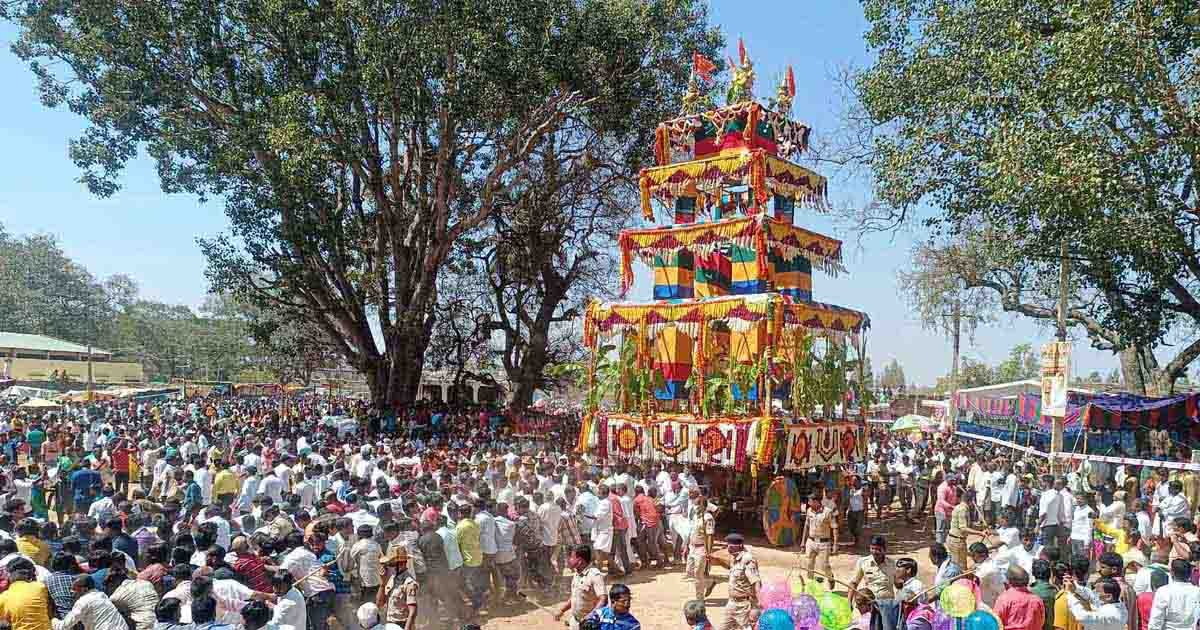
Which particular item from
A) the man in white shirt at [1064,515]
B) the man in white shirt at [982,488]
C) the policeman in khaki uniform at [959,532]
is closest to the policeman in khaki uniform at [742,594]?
the policeman in khaki uniform at [959,532]

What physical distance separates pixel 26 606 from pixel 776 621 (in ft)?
15.9

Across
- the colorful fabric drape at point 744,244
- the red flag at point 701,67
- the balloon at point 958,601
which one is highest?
the red flag at point 701,67

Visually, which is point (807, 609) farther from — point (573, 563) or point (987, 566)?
point (987, 566)

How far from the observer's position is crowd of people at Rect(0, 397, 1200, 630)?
596 cm

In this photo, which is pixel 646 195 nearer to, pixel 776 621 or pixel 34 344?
pixel 776 621

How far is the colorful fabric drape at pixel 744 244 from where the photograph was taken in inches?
597

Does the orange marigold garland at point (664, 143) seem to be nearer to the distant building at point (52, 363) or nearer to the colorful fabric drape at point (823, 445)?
the colorful fabric drape at point (823, 445)

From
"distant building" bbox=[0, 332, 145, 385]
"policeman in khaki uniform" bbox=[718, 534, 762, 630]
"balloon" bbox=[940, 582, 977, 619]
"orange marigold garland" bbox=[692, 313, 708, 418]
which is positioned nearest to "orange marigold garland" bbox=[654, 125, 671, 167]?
"orange marigold garland" bbox=[692, 313, 708, 418]

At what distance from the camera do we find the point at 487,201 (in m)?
25.6

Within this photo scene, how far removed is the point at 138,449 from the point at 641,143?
16.6 metres

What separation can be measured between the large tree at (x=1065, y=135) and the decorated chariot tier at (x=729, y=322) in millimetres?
3075

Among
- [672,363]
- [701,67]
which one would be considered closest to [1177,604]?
[672,363]

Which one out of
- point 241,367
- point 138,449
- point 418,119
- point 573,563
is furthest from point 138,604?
point 241,367

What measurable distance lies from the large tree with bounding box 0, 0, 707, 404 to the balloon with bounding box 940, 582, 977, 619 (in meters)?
18.0
